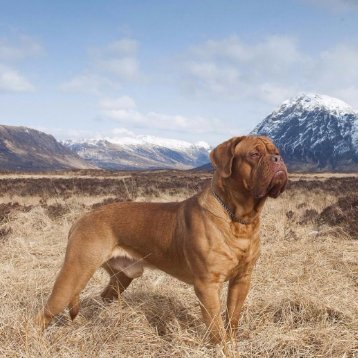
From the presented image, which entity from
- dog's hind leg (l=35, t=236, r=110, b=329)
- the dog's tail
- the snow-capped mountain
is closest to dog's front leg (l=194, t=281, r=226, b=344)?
dog's hind leg (l=35, t=236, r=110, b=329)

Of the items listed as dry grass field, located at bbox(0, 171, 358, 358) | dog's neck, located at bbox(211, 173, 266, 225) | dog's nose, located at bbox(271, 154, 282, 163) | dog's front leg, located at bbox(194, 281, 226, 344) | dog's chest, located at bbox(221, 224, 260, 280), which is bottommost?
dry grass field, located at bbox(0, 171, 358, 358)

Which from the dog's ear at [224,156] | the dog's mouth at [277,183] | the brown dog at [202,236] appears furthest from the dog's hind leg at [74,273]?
the dog's mouth at [277,183]

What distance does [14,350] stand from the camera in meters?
3.57

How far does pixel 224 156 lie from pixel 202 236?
2.14 ft

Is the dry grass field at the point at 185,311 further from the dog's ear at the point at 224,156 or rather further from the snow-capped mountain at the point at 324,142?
the snow-capped mountain at the point at 324,142

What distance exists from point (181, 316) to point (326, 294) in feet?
5.37

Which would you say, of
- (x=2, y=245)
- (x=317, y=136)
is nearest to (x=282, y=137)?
(x=317, y=136)

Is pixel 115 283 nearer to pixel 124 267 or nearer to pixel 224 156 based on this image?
pixel 124 267

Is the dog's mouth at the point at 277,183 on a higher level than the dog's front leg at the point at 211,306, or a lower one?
higher

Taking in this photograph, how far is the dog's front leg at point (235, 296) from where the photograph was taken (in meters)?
3.79

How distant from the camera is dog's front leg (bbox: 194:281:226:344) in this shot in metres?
3.48

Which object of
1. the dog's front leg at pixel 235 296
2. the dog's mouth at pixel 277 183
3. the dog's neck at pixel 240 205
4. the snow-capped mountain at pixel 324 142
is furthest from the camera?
the snow-capped mountain at pixel 324 142

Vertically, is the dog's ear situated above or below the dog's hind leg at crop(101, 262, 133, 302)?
above

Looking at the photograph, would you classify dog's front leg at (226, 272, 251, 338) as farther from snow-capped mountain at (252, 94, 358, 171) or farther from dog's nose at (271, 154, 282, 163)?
snow-capped mountain at (252, 94, 358, 171)
